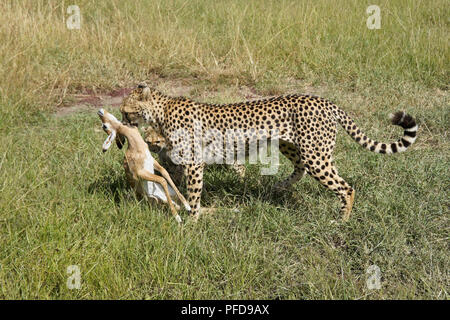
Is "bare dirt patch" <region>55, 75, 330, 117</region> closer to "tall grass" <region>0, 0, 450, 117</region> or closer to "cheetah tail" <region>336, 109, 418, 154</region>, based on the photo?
"tall grass" <region>0, 0, 450, 117</region>

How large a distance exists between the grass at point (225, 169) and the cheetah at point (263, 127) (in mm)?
291

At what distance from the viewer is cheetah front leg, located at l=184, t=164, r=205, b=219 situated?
415 centimetres

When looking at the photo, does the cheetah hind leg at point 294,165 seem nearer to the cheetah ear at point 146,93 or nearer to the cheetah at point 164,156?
the cheetah at point 164,156

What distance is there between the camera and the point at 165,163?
474 centimetres

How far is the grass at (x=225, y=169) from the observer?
3.41 m

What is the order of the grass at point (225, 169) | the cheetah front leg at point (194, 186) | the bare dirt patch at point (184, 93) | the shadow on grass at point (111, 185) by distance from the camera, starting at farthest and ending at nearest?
the bare dirt patch at point (184, 93) < the shadow on grass at point (111, 185) < the cheetah front leg at point (194, 186) < the grass at point (225, 169)

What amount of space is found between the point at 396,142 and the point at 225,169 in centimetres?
158

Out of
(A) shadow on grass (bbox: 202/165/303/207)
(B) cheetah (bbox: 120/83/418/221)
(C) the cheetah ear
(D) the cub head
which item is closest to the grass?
(A) shadow on grass (bbox: 202/165/303/207)

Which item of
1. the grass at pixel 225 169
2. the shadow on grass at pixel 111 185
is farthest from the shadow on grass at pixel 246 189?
the shadow on grass at pixel 111 185

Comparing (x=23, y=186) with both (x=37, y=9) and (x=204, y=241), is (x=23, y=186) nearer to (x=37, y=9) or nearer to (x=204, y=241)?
(x=204, y=241)

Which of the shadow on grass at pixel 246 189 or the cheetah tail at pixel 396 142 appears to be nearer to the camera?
the cheetah tail at pixel 396 142

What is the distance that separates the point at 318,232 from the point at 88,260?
1.57 m

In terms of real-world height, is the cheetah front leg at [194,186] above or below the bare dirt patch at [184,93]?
above

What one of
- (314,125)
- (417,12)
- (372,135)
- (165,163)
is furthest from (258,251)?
(417,12)
